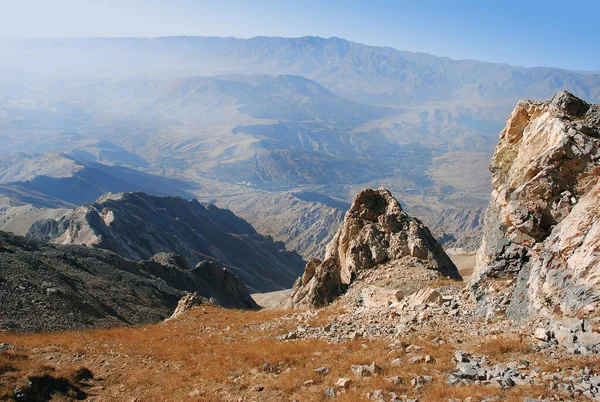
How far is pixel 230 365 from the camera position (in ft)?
50.7

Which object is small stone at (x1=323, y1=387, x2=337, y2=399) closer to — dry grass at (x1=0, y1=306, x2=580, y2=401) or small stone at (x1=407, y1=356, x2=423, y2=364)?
dry grass at (x1=0, y1=306, x2=580, y2=401)

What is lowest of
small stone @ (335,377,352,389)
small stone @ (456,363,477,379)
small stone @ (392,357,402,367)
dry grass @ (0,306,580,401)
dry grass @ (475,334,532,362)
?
dry grass @ (0,306,580,401)

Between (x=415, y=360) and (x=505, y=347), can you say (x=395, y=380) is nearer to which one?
(x=415, y=360)

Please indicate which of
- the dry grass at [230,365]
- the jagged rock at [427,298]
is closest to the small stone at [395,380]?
the dry grass at [230,365]

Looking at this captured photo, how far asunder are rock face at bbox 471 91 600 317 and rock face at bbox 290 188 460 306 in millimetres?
9307

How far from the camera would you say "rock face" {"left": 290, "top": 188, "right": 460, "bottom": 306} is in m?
28.0

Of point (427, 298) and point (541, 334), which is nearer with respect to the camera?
point (541, 334)

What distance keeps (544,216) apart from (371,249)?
48.8 ft

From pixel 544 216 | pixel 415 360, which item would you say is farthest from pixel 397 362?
pixel 544 216

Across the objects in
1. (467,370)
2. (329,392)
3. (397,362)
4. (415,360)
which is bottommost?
(329,392)

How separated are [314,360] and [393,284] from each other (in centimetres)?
1033

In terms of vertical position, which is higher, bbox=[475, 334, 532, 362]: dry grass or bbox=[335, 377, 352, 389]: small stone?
bbox=[475, 334, 532, 362]: dry grass

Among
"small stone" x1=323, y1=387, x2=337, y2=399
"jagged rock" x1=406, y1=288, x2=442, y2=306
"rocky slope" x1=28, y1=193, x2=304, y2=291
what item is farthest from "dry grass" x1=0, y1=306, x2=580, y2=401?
"rocky slope" x1=28, y1=193, x2=304, y2=291

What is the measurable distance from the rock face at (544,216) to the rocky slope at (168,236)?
3219 inches
